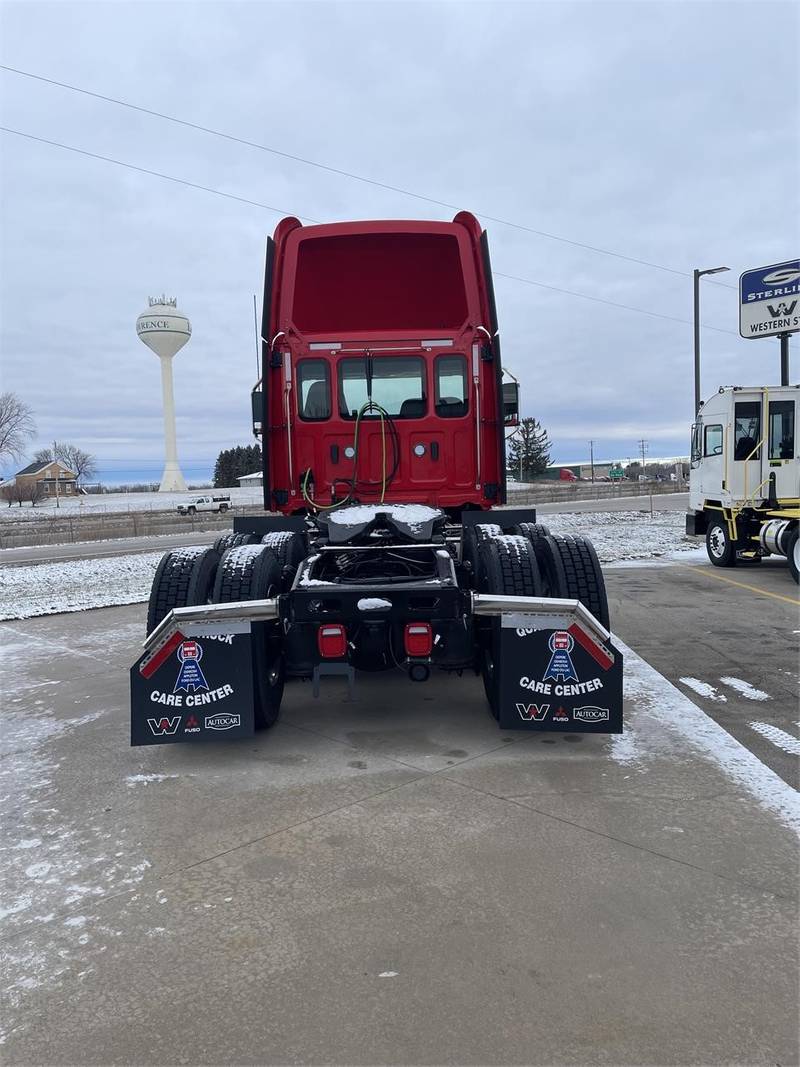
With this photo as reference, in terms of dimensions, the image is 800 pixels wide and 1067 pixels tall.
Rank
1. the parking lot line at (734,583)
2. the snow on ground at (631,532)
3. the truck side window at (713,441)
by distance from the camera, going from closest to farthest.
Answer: the parking lot line at (734,583) → the truck side window at (713,441) → the snow on ground at (631,532)

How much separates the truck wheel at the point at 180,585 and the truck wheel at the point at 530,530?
240 cm

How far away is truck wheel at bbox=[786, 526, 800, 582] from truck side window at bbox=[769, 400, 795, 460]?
1579mm

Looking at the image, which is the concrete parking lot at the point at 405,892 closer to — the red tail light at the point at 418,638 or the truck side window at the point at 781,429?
the red tail light at the point at 418,638

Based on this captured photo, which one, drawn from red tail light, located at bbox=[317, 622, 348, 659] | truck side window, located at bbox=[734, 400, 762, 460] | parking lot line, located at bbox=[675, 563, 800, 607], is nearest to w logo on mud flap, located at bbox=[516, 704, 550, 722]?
red tail light, located at bbox=[317, 622, 348, 659]

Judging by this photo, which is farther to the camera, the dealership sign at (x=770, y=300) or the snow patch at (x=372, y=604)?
the dealership sign at (x=770, y=300)

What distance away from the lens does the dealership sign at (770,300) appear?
55.1 ft

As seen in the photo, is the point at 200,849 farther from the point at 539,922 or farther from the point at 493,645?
the point at 493,645

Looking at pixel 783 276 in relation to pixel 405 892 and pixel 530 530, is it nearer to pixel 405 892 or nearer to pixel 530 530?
pixel 530 530

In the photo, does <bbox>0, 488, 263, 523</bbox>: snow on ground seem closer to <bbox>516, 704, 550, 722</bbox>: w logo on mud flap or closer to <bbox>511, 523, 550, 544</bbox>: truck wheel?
<bbox>511, 523, 550, 544</bbox>: truck wheel

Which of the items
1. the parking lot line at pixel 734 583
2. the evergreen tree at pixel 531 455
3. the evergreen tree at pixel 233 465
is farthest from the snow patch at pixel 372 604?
the evergreen tree at pixel 233 465

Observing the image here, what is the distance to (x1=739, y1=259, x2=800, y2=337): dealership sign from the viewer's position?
55.1 ft

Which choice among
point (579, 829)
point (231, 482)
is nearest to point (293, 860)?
point (579, 829)

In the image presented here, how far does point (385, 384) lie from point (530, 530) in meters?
1.81

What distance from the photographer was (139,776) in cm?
435
